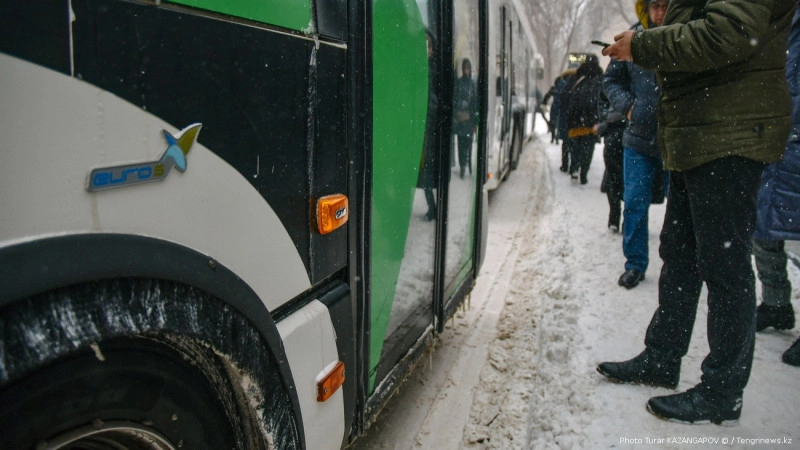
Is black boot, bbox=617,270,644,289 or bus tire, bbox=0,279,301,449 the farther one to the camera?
black boot, bbox=617,270,644,289

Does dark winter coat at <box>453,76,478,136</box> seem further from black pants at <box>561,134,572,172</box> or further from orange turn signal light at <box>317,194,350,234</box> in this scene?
black pants at <box>561,134,572,172</box>

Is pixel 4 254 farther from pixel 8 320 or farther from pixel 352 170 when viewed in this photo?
pixel 352 170

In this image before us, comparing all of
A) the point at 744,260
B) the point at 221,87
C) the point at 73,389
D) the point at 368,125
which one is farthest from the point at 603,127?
the point at 73,389

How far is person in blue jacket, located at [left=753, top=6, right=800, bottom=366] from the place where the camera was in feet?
9.44

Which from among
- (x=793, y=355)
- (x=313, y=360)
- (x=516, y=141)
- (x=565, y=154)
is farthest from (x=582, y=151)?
(x=313, y=360)

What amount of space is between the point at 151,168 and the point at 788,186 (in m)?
3.25

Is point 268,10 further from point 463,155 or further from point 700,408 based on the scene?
point 700,408

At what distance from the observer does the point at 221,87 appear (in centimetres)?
112

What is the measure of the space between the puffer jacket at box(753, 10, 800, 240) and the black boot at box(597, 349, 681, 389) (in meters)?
1.01

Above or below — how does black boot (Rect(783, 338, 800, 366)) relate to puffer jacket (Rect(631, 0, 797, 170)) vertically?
below

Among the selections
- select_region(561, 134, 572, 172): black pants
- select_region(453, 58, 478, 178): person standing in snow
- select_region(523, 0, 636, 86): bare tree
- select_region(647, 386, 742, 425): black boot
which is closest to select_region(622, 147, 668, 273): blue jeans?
select_region(453, 58, 478, 178): person standing in snow

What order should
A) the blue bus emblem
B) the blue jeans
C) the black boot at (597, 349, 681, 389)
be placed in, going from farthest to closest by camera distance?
the blue jeans, the black boot at (597, 349, 681, 389), the blue bus emblem

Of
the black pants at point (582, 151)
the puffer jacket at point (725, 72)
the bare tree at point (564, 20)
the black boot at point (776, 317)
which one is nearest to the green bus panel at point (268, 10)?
the puffer jacket at point (725, 72)

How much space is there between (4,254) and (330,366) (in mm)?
1039
